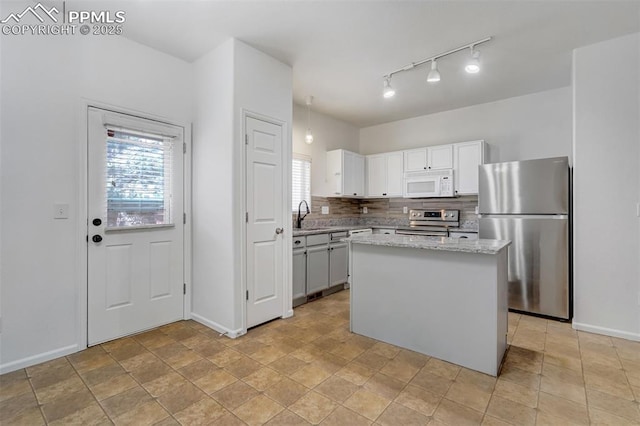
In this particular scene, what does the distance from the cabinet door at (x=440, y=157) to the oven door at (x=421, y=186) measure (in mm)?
190

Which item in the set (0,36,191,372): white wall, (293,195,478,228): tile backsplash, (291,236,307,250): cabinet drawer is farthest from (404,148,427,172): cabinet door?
(0,36,191,372): white wall

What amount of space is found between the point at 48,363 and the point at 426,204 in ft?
16.4

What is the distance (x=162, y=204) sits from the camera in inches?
124

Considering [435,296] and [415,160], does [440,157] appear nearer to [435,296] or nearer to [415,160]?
[415,160]

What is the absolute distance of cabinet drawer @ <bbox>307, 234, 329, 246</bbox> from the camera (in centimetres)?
397

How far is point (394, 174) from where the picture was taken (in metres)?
5.25

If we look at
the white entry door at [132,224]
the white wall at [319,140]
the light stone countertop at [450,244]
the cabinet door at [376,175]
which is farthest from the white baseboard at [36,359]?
the cabinet door at [376,175]

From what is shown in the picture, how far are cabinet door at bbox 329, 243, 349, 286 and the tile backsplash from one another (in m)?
0.72

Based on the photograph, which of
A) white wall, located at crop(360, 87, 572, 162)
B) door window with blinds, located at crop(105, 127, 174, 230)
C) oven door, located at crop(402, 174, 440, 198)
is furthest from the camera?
oven door, located at crop(402, 174, 440, 198)

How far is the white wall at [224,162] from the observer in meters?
2.89

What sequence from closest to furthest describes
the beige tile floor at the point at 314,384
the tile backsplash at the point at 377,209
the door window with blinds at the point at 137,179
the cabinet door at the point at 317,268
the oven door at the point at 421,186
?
the beige tile floor at the point at 314,384, the door window with blinds at the point at 137,179, the cabinet door at the point at 317,268, the oven door at the point at 421,186, the tile backsplash at the point at 377,209

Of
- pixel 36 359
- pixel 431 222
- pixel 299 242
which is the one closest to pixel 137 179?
pixel 36 359

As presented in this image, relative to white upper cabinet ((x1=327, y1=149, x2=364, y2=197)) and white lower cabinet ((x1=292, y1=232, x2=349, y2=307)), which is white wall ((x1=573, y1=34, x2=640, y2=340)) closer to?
white lower cabinet ((x1=292, y1=232, x2=349, y2=307))

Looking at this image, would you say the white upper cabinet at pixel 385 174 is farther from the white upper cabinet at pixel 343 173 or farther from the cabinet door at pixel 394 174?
the white upper cabinet at pixel 343 173
